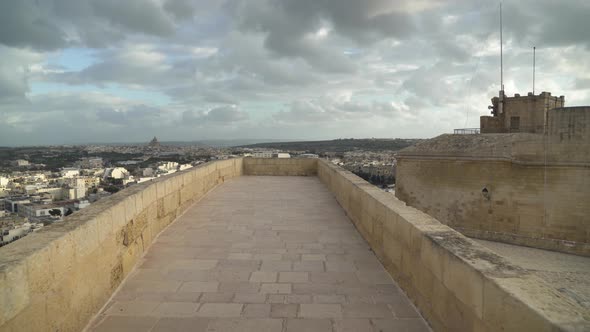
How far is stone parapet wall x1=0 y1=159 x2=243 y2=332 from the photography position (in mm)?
2021

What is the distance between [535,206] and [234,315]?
16.9m

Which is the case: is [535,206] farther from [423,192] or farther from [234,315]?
[234,315]

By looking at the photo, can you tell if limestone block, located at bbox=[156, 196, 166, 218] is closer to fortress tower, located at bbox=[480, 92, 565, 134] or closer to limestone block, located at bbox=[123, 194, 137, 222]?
limestone block, located at bbox=[123, 194, 137, 222]

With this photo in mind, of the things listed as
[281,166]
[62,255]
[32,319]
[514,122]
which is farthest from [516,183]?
[32,319]

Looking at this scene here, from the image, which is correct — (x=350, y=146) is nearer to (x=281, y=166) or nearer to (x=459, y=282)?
(x=281, y=166)

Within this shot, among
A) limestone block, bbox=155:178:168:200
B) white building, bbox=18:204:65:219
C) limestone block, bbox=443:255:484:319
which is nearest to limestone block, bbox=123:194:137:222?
limestone block, bbox=155:178:168:200

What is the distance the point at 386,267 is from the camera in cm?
380

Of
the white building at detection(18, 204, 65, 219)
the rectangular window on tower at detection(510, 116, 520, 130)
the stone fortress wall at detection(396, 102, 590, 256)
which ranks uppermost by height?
the rectangular window on tower at detection(510, 116, 520, 130)

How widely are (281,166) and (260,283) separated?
373 inches

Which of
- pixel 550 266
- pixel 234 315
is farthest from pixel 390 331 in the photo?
pixel 550 266

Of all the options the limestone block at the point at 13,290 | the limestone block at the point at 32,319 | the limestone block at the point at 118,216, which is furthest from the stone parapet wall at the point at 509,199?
the limestone block at the point at 13,290

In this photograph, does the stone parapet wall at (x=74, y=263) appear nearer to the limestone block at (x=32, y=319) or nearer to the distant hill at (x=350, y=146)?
the limestone block at (x=32, y=319)

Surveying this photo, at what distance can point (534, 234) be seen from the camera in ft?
53.1

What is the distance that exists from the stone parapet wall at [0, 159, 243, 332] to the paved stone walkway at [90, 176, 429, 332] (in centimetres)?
18
